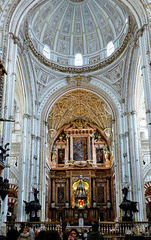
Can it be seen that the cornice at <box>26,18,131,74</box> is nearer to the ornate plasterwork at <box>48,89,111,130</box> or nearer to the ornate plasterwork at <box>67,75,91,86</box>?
the ornate plasterwork at <box>67,75,91,86</box>

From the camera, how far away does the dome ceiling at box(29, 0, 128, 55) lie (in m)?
23.7

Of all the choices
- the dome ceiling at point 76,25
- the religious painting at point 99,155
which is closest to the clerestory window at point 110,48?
the dome ceiling at point 76,25

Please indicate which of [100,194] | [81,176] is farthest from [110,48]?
[100,194]

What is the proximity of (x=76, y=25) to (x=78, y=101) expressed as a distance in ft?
25.0

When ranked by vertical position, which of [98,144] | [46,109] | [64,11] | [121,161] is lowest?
[121,161]

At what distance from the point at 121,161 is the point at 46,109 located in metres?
8.02

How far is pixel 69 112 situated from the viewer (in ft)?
101

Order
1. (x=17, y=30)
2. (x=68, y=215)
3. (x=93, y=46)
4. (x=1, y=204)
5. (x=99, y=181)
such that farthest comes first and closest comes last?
(x=99, y=181)
(x=68, y=215)
(x=93, y=46)
(x=17, y=30)
(x=1, y=204)

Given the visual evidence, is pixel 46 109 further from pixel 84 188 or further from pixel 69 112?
pixel 84 188

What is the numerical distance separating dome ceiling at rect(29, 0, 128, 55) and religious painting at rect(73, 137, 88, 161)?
1081 cm

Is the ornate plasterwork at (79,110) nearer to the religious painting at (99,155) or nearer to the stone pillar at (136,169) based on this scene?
the religious painting at (99,155)

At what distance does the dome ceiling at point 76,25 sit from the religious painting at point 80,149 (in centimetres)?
1081

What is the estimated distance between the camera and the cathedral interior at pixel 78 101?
62.7 feet

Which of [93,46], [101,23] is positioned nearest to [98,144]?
[93,46]
